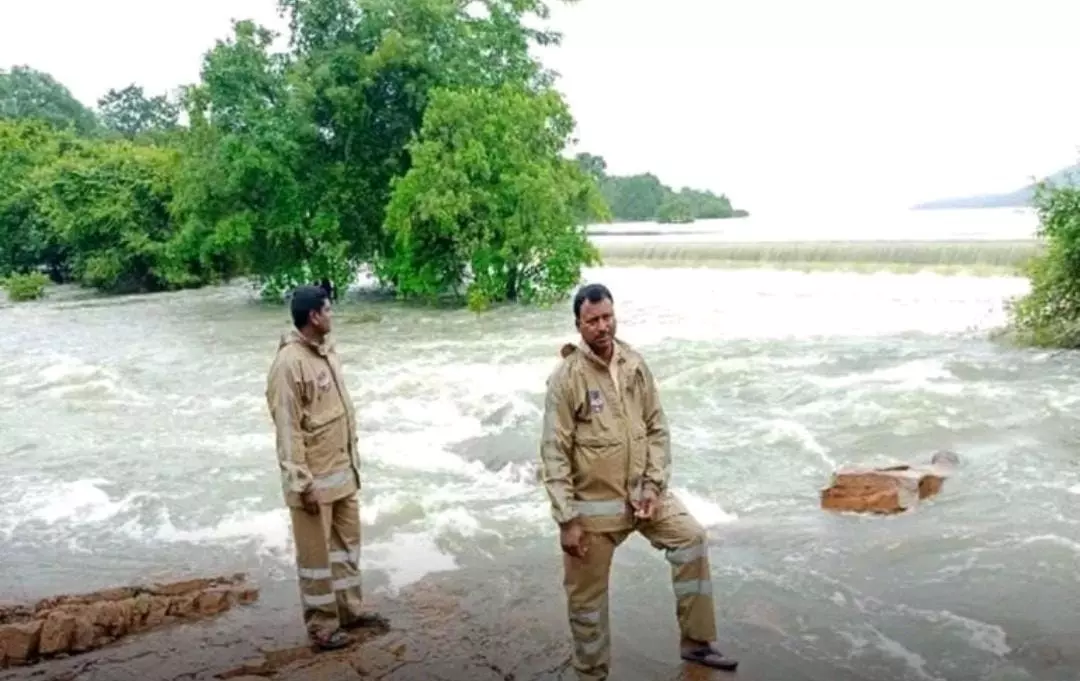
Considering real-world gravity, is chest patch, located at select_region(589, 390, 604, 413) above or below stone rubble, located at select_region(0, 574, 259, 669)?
above

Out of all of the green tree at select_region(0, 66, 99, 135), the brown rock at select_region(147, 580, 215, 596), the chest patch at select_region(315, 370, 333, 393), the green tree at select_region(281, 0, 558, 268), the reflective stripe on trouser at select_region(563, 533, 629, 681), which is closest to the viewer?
the reflective stripe on trouser at select_region(563, 533, 629, 681)

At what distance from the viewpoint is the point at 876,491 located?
727 centimetres

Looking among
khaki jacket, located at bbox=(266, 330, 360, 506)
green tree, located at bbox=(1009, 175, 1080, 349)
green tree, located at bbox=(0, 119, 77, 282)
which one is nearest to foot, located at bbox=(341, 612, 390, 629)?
khaki jacket, located at bbox=(266, 330, 360, 506)

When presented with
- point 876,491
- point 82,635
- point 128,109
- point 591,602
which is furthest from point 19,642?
point 128,109

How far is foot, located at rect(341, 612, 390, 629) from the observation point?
5.19m

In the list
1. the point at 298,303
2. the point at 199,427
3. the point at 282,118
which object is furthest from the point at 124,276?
the point at 298,303

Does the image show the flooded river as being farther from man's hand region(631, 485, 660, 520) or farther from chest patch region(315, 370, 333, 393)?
chest patch region(315, 370, 333, 393)

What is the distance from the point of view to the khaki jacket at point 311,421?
186 inches

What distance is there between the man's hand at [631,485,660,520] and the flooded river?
1187 millimetres

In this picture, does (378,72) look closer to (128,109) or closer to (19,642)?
(19,642)

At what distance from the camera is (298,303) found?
483cm

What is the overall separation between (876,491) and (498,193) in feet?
49.5

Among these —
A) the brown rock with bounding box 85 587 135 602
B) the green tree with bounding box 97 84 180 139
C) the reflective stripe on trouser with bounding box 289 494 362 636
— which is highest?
the green tree with bounding box 97 84 180 139

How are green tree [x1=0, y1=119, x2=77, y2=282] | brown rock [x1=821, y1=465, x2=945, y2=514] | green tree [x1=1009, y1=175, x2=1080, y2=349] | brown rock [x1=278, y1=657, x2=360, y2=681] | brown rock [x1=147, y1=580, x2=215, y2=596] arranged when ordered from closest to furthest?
brown rock [x1=278, y1=657, x2=360, y2=681]
brown rock [x1=147, y1=580, x2=215, y2=596]
brown rock [x1=821, y1=465, x2=945, y2=514]
green tree [x1=1009, y1=175, x2=1080, y2=349]
green tree [x1=0, y1=119, x2=77, y2=282]
